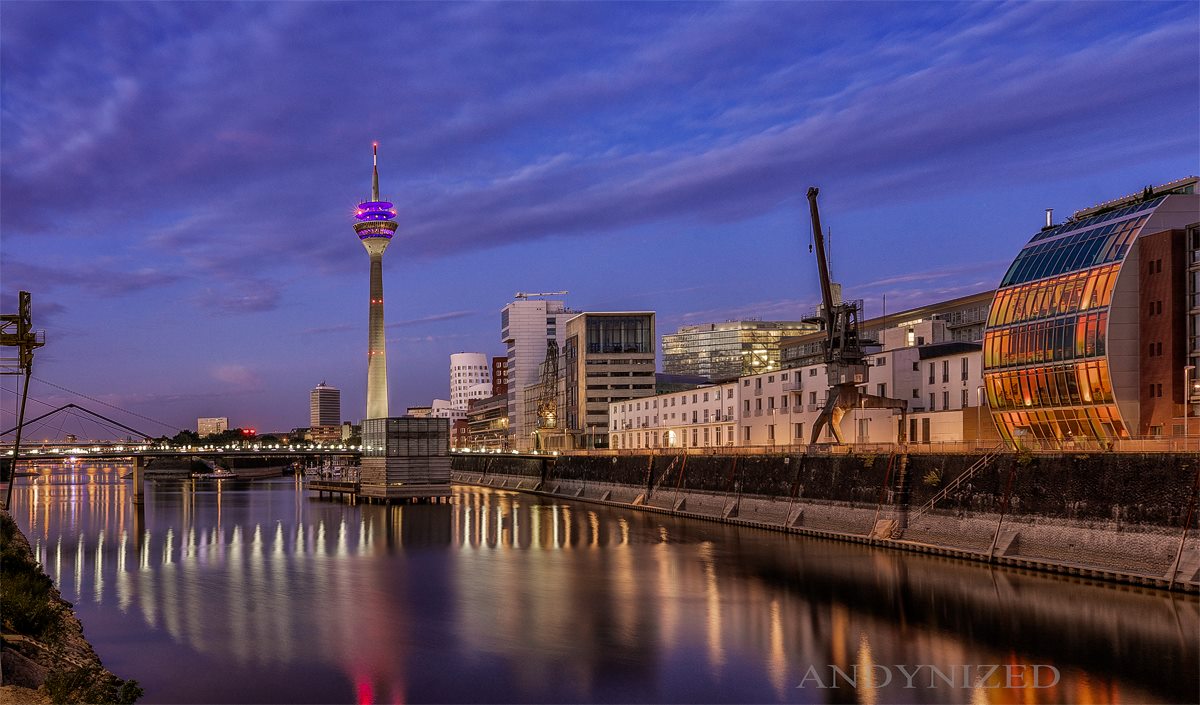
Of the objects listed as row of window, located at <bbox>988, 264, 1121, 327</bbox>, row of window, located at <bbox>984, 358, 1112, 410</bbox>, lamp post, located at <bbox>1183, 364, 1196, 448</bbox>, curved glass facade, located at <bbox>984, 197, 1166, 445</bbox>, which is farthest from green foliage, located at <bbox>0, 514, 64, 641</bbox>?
row of window, located at <bbox>988, 264, 1121, 327</bbox>

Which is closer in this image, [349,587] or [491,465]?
[349,587]

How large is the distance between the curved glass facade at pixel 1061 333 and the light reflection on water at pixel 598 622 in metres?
19.9

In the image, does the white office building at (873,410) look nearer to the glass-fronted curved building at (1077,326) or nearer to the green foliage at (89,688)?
the glass-fronted curved building at (1077,326)

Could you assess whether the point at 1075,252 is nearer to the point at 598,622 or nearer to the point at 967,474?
the point at 967,474

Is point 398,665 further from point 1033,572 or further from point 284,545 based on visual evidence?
point 284,545

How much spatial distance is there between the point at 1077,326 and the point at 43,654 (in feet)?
215

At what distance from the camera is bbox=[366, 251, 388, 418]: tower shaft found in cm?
16788

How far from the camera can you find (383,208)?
17662 cm

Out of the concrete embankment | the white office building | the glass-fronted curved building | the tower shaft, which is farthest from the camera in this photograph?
the tower shaft

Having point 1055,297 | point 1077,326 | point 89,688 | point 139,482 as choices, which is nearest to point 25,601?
point 89,688

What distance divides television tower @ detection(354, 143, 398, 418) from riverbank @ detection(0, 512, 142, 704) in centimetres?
12337

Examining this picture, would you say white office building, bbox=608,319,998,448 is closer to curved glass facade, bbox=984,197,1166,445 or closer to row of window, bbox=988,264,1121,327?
curved glass facade, bbox=984,197,1166,445

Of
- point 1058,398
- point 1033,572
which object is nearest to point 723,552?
point 1033,572

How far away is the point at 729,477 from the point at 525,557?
91.2ft
